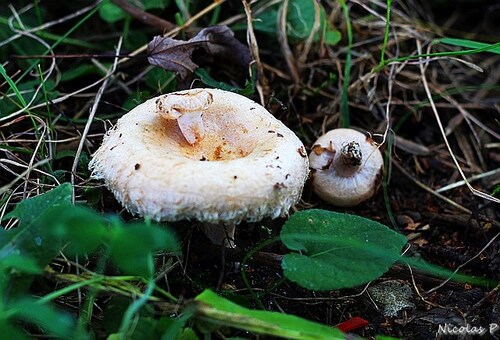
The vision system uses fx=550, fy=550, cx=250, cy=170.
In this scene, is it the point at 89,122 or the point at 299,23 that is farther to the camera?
the point at 299,23

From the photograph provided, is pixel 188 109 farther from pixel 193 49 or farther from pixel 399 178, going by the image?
pixel 399 178

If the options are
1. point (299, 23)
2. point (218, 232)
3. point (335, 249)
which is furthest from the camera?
point (299, 23)

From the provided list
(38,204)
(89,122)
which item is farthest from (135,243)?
(89,122)

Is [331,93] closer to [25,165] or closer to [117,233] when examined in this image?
[25,165]

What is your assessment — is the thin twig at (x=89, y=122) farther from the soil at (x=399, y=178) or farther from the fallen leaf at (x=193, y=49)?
the fallen leaf at (x=193, y=49)

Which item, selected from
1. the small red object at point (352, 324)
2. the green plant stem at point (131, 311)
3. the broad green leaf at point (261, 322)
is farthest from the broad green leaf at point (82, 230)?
the small red object at point (352, 324)

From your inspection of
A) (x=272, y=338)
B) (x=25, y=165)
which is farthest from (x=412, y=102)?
(x=25, y=165)

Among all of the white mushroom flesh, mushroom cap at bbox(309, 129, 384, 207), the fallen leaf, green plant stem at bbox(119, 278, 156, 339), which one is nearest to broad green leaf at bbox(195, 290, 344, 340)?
green plant stem at bbox(119, 278, 156, 339)

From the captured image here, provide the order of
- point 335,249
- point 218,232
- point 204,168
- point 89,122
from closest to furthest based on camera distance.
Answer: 1. point 204,168
2. point 335,249
3. point 218,232
4. point 89,122
